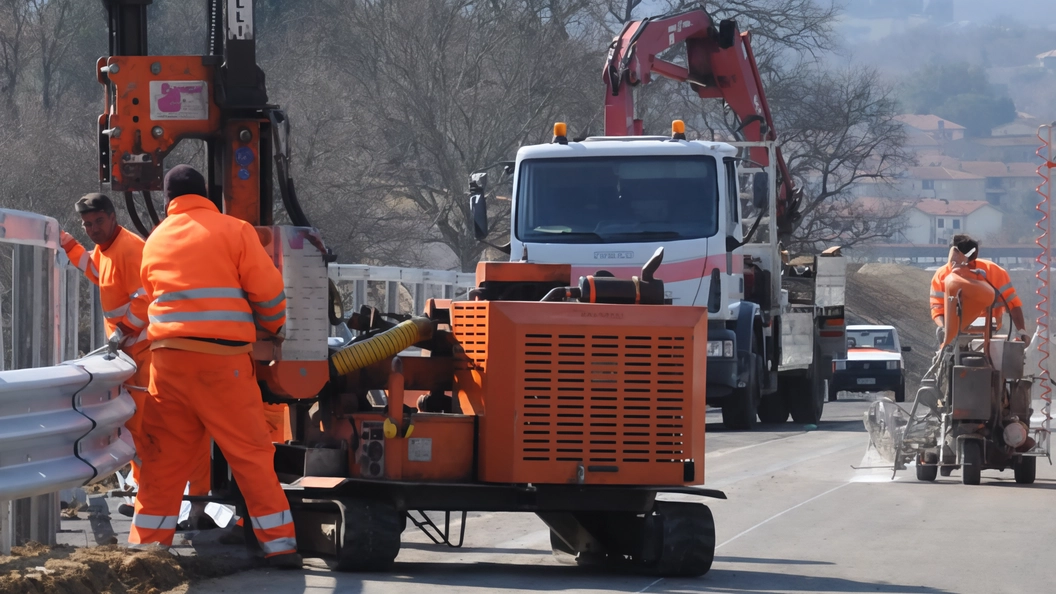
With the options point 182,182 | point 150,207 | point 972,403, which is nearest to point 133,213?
point 150,207

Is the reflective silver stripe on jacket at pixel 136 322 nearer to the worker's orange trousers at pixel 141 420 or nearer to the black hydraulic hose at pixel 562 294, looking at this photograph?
the worker's orange trousers at pixel 141 420

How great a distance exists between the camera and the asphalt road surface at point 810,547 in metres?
7.30

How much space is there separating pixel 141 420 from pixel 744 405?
431 inches

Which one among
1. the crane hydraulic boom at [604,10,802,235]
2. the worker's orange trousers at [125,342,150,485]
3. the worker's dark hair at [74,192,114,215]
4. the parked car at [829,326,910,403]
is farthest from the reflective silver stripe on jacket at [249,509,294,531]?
the parked car at [829,326,910,403]

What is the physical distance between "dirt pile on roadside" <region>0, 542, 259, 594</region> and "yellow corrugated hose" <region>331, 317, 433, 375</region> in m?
1.23

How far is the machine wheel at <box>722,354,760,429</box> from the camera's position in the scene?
55.9 ft

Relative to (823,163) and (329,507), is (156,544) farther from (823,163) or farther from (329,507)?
(823,163)

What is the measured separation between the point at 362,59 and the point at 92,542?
1071 inches

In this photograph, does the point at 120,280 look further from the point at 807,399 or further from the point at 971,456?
the point at 807,399

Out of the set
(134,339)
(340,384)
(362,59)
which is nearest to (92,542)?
(134,339)

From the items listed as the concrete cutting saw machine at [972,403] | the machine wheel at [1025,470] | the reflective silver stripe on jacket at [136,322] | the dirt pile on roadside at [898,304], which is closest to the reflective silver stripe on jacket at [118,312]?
the reflective silver stripe on jacket at [136,322]

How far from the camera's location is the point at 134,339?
817cm

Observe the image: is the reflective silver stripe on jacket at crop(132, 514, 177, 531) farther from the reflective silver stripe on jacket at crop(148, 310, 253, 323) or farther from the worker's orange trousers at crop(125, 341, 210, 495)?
the reflective silver stripe on jacket at crop(148, 310, 253, 323)

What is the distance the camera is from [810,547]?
8.84 m
